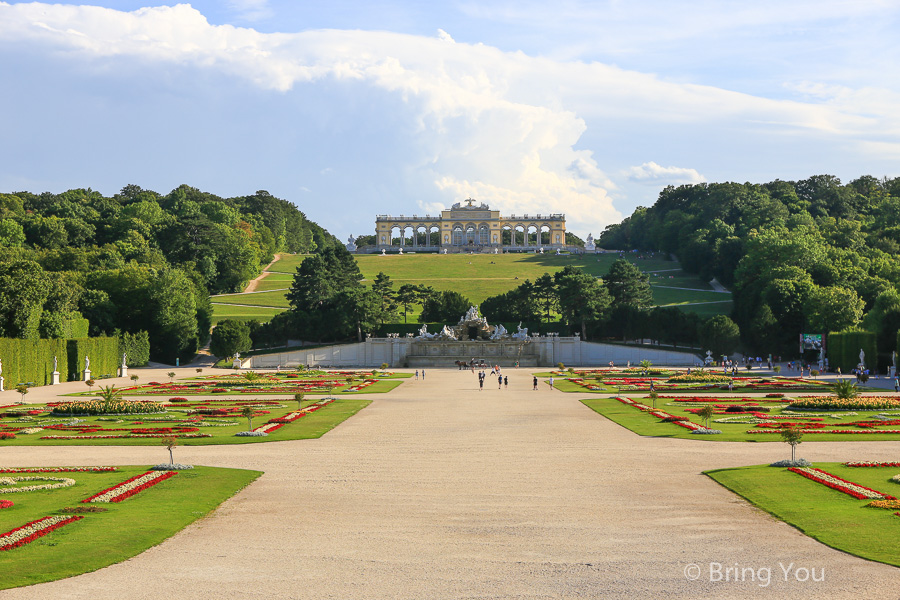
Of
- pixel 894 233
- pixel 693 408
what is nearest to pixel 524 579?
pixel 693 408

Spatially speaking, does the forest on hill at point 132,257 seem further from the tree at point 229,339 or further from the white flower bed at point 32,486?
the white flower bed at point 32,486

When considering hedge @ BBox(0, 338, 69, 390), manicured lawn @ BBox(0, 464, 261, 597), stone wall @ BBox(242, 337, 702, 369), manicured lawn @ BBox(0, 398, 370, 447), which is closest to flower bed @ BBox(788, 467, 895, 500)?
manicured lawn @ BBox(0, 464, 261, 597)

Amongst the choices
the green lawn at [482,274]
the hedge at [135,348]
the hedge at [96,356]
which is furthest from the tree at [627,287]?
the hedge at [96,356]

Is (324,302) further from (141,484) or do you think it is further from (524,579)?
(524,579)

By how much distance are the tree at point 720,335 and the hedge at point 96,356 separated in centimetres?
4280

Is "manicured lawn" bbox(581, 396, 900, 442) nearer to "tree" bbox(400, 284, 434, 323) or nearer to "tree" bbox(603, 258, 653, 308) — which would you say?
"tree" bbox(603, 258, 653, 308)

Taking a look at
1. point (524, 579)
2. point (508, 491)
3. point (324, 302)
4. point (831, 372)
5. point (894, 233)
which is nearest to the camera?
point (524, 579)

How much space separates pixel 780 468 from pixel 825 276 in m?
63.1

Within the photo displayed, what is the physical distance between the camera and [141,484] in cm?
1698

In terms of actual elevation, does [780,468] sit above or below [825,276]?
below

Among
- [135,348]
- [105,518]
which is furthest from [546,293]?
[105,518]

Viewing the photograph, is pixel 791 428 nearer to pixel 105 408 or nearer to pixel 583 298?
pixel 105 408

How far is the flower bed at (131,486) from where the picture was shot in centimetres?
1563

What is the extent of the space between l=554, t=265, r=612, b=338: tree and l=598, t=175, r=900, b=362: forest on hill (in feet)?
36.9
